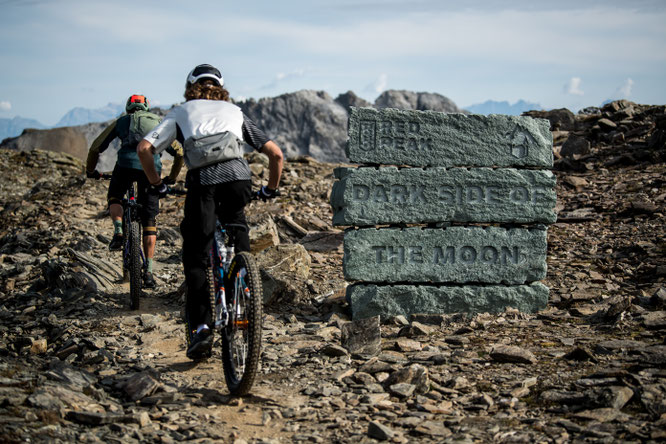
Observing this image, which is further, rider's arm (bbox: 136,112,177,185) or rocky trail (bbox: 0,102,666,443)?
rider's arm (bbox: 136,112,177,185)

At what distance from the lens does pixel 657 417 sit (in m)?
3.58

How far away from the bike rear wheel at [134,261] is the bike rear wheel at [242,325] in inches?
109

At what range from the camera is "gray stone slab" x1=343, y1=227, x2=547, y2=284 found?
258 inches

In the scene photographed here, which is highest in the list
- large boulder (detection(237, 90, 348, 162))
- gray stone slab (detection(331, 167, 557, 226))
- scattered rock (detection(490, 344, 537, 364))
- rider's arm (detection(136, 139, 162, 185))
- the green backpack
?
large boulder (detection(237, 90, 348, 162))

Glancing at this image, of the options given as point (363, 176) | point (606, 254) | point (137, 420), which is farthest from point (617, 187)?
point (137, 420)

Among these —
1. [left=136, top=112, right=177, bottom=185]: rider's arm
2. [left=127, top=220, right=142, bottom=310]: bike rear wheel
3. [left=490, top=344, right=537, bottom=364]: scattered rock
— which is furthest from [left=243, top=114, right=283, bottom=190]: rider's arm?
[left=127, top=220, right=142, bottom=310]: bike rear wheel

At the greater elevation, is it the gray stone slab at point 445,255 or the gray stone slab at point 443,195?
the gray stone slab at point 443,195

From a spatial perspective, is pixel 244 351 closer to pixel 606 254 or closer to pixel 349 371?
pixel 349 371

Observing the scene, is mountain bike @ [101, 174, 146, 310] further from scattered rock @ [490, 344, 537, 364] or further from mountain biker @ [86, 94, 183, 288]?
scattered rock @ [490, 344, 537, 364]

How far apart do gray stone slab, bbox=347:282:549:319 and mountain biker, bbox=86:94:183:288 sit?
2.53 meters

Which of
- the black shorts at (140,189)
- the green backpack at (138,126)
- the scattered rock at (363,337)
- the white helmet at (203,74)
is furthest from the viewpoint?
the black shorts at (140,189)

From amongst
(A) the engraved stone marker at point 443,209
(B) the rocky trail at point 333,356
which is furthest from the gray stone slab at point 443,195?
(B) the rocky trail at point 333,356

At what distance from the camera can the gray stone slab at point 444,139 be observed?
6.50 m

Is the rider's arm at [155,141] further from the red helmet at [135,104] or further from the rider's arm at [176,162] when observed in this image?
the red helmet at [135,104]
